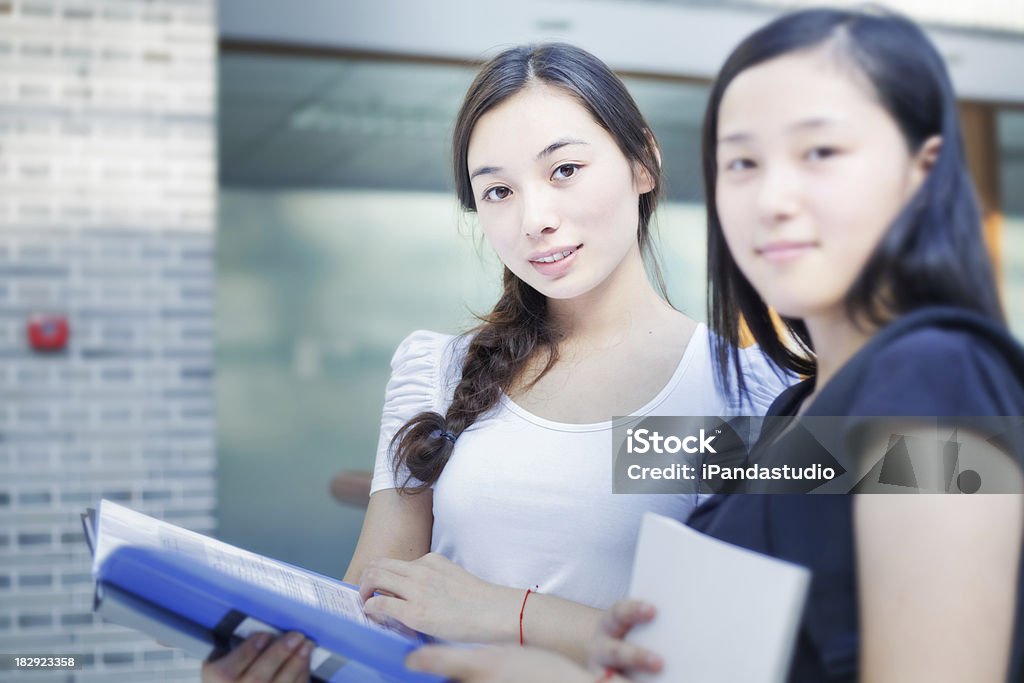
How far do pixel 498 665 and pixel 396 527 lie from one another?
23.2 inches

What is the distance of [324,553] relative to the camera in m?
5.46

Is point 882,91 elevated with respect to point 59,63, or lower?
lower

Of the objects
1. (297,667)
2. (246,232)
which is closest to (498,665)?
(297,667)

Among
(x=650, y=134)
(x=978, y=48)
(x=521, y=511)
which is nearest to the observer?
(x=521, y=511)

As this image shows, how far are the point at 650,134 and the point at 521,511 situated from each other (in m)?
0.56

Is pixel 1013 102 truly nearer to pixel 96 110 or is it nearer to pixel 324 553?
pixel 324 553

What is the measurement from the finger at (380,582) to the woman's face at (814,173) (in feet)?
1.99

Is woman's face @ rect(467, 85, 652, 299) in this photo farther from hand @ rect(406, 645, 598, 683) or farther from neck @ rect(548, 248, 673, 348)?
hand @ rect(406, 645, 598, 683)

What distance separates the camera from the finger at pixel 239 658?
3.33ft

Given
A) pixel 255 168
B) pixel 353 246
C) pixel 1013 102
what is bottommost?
pixel 353 246

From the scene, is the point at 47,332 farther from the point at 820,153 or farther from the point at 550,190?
the point at 820,153

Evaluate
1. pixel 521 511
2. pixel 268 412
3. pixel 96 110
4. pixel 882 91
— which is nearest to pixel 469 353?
pixel 521 511

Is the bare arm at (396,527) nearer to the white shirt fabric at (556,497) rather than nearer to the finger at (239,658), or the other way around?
the white shirt fabric at (556,497)

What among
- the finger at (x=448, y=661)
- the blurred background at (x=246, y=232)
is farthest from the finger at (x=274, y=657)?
the blurred background at (x=246, y=232)
